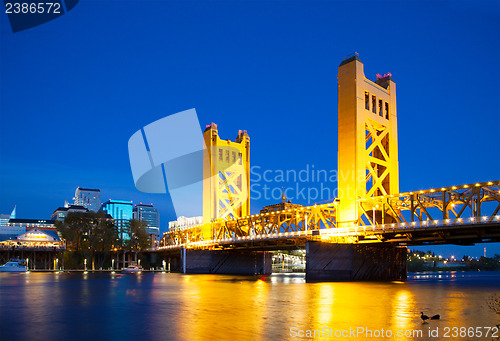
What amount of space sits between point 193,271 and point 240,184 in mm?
27635

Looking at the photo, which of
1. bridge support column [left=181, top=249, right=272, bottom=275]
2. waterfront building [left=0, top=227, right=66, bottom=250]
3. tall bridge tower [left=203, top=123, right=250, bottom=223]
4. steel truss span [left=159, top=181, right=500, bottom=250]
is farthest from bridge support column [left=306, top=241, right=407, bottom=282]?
waterfront building [left=0, top=227, right=66, bottom=250]

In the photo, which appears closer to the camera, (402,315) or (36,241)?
(402,315)

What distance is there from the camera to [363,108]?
2330 inches

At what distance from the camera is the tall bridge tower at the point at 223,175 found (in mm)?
101125

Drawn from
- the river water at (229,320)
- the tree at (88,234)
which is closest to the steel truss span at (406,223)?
the river water at (229,320)

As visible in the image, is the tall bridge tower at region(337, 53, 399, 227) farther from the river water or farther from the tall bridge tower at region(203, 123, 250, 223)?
the tall bridge tower at region(203, 123, 250, 223)

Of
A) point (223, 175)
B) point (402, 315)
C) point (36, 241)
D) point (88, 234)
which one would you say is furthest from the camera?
point (36, 241)

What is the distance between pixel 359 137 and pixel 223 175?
176ft

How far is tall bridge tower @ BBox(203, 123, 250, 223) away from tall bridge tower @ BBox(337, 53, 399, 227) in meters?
41.6

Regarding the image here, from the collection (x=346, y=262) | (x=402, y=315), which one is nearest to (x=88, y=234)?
(x=346, y=262)

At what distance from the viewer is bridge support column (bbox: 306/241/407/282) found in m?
53.7

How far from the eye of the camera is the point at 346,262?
182ft

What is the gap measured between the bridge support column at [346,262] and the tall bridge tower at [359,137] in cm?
329

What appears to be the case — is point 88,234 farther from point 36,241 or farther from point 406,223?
point 406,223
